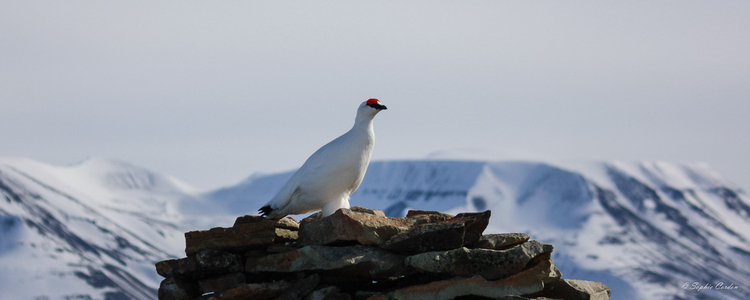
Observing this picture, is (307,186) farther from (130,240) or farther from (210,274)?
(130,240)

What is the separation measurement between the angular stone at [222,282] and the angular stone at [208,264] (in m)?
0.12

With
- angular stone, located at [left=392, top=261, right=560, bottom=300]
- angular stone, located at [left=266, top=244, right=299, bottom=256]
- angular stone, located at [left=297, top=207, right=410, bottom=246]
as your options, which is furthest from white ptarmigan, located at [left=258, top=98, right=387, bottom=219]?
angular stone, located at [left=392, top=261, right=560, bottom=300]

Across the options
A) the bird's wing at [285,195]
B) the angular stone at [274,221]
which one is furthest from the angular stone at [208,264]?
the bird's wing at [285,195]

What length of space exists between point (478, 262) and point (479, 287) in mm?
408

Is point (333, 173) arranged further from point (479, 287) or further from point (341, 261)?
point (479, 287)

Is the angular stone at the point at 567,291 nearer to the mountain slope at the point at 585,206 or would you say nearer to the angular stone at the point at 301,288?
the angular stone at the point at 301,288

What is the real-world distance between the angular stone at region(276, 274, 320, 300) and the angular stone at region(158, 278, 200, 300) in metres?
1.82

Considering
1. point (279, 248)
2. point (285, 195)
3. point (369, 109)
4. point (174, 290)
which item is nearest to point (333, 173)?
point (285, 195)

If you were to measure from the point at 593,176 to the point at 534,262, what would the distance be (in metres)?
110

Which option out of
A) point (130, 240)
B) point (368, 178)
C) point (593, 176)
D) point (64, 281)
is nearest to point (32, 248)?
point (64, 281)

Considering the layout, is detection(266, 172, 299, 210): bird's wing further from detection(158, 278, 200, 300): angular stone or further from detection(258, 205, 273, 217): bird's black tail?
detection(158, 278, 200, 300): angular stone

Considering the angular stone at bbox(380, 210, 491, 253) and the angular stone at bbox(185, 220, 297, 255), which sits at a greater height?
the angular stone at bbox(185, 220, 297, 255)

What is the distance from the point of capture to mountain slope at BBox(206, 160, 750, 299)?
331 ft

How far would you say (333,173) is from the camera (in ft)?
37.2
